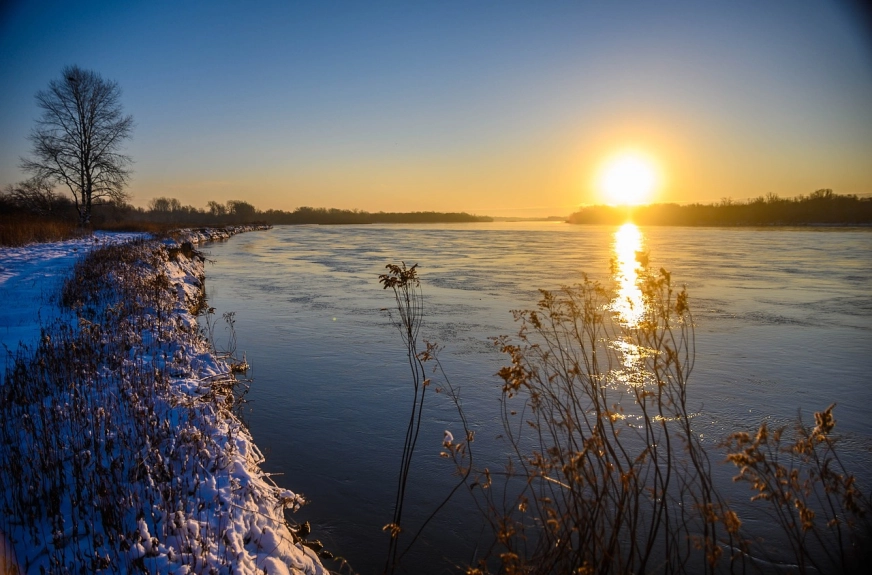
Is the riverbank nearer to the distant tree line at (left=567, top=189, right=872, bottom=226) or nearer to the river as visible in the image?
the river

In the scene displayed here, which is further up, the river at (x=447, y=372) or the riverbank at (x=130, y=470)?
the riverbank at (x=130, y=470)

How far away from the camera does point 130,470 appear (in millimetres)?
3809

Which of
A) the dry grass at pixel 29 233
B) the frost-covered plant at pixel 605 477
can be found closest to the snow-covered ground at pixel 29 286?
the dry grass at pixel 29 233

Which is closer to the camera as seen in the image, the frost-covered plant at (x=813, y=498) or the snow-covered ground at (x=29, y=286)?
the frost-covered plant at (x=813, y=498)

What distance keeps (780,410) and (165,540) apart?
685cm

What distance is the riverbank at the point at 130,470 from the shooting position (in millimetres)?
3076

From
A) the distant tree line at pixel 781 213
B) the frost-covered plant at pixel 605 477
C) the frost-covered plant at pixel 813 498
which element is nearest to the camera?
the frost-covered plant at pixel 813 498

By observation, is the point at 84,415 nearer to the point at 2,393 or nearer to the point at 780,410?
the point at 2,393

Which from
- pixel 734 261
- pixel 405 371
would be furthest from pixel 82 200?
pixel 734 261

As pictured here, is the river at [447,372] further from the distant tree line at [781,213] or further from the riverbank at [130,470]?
the distant tree line at [781,213]

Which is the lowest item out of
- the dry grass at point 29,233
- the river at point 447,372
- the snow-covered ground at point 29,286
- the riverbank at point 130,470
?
the river at point 447,372

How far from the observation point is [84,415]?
174 inches

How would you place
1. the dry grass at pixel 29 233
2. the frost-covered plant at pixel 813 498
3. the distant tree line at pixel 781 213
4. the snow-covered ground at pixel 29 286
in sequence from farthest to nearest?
the distant tree line at pixel 781 213 → the dry grass at pixel 29 233 → the snow-covered ground at pixel 29 286 → the frost-covered plant at pixel 813 498

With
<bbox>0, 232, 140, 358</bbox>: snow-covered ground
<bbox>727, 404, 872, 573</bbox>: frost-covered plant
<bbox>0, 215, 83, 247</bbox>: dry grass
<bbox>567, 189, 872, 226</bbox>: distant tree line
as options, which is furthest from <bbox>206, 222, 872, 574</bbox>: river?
<bbox>567, 189, 872, 226</bbox>: distant tree line
